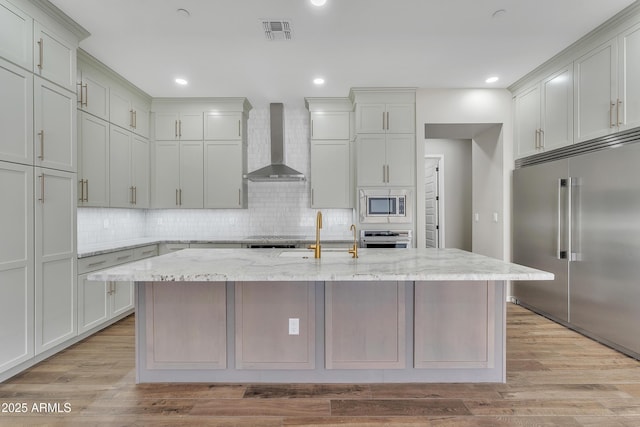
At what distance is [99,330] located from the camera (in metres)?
3.23

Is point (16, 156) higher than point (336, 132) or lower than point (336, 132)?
lower

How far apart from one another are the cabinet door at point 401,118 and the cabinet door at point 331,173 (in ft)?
2.20

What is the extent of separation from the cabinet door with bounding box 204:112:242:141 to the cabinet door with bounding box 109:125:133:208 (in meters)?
1.00

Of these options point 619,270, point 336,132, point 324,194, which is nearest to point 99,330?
point 324,194

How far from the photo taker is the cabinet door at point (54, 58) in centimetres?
247

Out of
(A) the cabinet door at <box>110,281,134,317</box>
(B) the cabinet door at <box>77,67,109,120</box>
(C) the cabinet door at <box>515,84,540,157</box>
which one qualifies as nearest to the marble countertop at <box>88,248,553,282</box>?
(A) the cabinet door at <box>110,281,134,317</box>

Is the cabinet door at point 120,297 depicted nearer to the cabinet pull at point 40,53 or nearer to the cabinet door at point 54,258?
the cabinet door at point 54,258

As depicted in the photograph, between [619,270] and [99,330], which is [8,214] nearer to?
[99,330]

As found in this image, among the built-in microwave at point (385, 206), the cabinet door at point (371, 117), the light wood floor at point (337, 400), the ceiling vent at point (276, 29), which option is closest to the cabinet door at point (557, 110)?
the built-in microwave at point (385, 206)

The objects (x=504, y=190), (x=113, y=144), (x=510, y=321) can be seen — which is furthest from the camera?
(x=504, y=190)

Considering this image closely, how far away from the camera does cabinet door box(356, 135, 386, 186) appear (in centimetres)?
414

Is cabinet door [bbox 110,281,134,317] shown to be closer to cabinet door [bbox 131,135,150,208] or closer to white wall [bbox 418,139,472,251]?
cabinet door [bbox 131,135,150,208]

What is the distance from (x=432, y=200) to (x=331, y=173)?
9.02 feet

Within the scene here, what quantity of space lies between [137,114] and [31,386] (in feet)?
10.6
